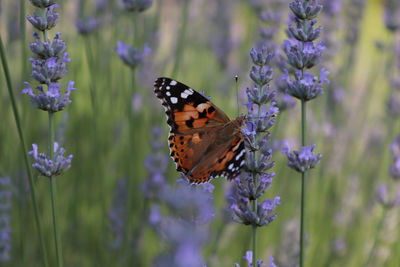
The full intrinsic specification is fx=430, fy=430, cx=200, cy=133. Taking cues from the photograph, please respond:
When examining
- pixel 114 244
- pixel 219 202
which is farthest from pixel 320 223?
pixel 114 244

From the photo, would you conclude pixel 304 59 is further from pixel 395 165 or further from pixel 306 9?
pixel 395 165

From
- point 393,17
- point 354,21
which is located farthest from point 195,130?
point 354,21

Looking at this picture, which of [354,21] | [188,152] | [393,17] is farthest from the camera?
[354,21]

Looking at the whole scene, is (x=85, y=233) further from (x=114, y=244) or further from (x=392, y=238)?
(x=392, y=238)

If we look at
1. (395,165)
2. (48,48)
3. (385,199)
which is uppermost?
(48,48)

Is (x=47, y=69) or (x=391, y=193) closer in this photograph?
(x=47, y=69)

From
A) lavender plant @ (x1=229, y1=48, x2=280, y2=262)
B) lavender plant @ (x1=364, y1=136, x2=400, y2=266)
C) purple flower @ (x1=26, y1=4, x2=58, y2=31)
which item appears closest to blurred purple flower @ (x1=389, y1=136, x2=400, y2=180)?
lavender plant @ (x1=364, y1=136, x2=400, y2=266)
